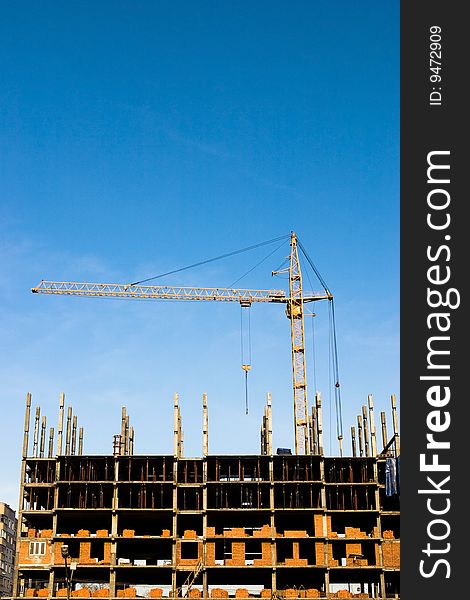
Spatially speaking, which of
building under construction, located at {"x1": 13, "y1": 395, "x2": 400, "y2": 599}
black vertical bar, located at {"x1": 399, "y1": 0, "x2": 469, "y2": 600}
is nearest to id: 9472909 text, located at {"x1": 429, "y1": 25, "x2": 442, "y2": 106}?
black vertical bar, located at {"x1": 399, "y1": 0, "x2": 469, "y2": 600}

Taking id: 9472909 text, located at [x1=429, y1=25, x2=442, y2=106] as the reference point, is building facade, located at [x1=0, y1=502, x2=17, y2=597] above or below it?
below

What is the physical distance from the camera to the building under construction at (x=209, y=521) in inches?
3445

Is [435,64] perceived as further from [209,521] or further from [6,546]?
[6,546]

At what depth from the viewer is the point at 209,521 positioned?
92.7m

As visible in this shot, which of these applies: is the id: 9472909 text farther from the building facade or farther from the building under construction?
the building facade

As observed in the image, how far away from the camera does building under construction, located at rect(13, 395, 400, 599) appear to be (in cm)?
8750

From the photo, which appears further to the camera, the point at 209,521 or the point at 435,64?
the point at 209,521

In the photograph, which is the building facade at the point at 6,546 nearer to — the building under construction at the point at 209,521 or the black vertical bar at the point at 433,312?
the building under construction at the point at 209,521

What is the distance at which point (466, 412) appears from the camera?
19.4 m

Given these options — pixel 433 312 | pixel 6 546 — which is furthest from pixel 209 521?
pixel 6 546

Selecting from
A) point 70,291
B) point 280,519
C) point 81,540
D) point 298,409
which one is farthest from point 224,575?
point 70,291

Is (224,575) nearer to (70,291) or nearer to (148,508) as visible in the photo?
(148,508)

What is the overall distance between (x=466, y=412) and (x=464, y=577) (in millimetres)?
3728

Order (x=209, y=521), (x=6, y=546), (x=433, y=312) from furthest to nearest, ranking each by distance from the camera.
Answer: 1. (x=6, y=546)
2. (x=209, y=521)
3. (x=433, y=312)
